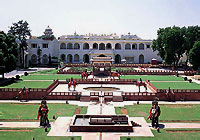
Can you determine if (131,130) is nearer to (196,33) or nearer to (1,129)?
(1,129)

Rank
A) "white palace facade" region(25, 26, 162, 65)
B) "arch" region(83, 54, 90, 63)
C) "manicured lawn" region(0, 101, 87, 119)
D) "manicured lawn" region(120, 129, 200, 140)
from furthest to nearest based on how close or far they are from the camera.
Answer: "arch" region(83, 54, 90, 63)
"white palace facade" region(25, 26, 162, 65)
"manicured lawn" region(0, 101, 87, 119)
"manicured lawn" region(120, 129, 200, 140)

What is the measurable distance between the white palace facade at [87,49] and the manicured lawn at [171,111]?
5448 centimetres

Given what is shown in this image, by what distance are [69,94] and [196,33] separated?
44.8 metres

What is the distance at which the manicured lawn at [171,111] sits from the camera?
73.6 feet

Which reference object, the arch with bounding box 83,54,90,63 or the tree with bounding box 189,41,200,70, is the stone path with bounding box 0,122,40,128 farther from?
the arch with bounding box 83,54,90,63

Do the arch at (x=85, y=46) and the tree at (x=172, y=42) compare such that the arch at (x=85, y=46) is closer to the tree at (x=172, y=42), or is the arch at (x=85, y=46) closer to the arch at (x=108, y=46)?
the arch at (x=108, y=46)

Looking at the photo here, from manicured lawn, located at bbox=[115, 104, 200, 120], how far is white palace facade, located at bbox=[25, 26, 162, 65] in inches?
2145

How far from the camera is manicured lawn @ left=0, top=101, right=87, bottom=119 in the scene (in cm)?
2260

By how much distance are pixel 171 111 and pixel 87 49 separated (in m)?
63.7

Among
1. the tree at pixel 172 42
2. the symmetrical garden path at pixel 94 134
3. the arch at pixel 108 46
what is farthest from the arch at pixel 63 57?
the symmetrical garden path at pixel 94 134

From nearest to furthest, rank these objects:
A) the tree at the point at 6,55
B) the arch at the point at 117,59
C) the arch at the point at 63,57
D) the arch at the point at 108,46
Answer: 1. the tree at the point at 6,55
2. the arch at the point at 63,57
3. the arch at the point at 117,59
4. the arch at the point at 108,46

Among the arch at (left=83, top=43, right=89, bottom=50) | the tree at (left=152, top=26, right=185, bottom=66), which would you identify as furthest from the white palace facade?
the tree at (left=152, top=26, right=185, bottom=66)

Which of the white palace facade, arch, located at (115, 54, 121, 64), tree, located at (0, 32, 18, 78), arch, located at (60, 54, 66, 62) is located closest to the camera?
tree, located at (0, 32, 18, 78)

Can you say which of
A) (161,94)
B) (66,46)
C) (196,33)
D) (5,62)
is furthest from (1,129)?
(66,46)
